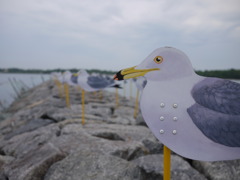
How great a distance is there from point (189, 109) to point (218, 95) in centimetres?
19

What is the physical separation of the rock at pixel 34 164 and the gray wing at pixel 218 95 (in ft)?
6.20

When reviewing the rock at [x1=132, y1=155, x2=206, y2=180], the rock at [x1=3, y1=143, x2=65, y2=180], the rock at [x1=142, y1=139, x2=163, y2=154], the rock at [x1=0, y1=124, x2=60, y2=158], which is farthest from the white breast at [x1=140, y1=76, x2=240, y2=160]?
the rock at [x1=0, y1=124, x2=60, y2=158]

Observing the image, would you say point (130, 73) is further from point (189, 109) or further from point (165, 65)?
point (189, 109)

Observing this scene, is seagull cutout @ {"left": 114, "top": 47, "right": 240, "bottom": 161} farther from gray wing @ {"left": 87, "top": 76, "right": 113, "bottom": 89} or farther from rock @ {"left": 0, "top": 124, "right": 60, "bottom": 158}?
gray wing @ {"left": 87, "top": 76, "right": 113, "bottom": 89}

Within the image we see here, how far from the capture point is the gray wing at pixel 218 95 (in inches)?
48.0

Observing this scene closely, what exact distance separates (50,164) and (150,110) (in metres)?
1.67

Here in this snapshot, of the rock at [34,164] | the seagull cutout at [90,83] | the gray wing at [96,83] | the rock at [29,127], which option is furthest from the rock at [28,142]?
the gray wing at [96,83]

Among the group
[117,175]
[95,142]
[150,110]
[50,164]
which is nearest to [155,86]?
[150,110]

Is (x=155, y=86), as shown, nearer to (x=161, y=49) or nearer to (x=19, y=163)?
(x=161, y=49)

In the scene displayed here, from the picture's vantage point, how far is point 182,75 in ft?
4.43

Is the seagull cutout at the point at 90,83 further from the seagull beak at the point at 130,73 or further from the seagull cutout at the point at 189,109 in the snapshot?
the seagull cutout at the point at 189,109

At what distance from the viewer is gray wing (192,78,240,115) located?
122 centimetres

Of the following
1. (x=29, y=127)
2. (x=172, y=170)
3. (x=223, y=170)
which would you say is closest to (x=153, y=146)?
(x=172, y=170)

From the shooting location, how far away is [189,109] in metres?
1.28
